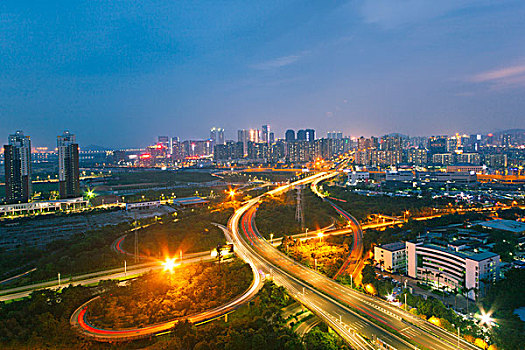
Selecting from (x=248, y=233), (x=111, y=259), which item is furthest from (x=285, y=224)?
(x=111, y=259)

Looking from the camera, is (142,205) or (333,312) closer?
(333,312)

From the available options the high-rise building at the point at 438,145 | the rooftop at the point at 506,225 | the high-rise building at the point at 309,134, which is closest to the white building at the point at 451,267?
the rooftop at the point at 506,225

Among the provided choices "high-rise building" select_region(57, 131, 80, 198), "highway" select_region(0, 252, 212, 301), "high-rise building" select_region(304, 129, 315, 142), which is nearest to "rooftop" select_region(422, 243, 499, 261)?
"highway" select_region(0, 252, 212, 301)

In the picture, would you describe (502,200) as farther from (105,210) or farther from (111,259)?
(105,210)

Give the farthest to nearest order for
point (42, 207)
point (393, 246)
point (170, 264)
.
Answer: point (42, 207)
point (393, 246)
point (170, 264)

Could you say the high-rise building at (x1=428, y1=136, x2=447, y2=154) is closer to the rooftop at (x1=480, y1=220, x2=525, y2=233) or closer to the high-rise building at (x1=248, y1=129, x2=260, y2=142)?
the high-rise building at (x1=248, y1=129, x2=260, y2=142)

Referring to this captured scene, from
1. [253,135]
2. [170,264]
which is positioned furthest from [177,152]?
[170,264]

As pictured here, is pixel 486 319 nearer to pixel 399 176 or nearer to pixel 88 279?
pixel 88 279
